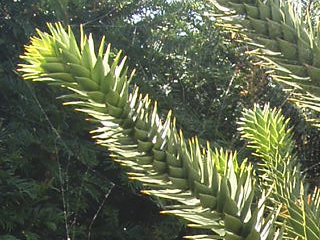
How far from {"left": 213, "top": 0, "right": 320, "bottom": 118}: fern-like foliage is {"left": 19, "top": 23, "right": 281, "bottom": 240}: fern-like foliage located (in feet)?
0.38

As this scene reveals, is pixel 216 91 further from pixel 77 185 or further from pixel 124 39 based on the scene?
pixel 77 185

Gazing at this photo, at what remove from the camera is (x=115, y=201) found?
239 cm

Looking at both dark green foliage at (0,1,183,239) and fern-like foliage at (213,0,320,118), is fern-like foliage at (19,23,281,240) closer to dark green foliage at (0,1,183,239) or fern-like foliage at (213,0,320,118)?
fern-like foliage at (213,0,320,118)

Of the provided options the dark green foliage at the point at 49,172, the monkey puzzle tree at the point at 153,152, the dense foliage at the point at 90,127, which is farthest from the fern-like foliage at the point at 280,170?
the dark green foliage at the point at 49,172

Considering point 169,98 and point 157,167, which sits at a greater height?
point 157,167

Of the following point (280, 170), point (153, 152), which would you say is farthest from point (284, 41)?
point (280, 170)

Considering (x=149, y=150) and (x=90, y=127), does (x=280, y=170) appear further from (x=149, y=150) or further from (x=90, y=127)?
(x=90, y=127)

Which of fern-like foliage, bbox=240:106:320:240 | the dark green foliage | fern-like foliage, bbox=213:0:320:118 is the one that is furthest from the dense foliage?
fern-like foliage, bbox=213:0:320:118

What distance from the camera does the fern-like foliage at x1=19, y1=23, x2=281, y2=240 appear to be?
52cm

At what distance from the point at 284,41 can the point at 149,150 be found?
188 millimetres

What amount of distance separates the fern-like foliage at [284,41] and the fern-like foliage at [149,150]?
0.12 meters

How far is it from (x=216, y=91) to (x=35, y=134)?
112 centimetres

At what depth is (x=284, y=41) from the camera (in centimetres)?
59

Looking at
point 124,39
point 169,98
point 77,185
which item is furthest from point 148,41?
point 77,185
